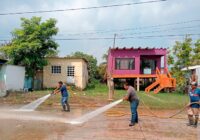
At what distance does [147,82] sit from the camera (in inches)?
1596

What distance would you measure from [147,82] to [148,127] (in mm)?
27958

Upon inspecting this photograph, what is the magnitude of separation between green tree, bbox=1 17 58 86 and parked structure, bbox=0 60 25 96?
2751mm

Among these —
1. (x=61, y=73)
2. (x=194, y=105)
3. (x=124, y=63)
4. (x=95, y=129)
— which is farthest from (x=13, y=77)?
(x=194, y=105)

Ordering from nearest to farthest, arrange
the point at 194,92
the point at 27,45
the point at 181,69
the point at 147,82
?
the point at 194,92, the point at 27,45, the point at 181,69, the point at 147,82

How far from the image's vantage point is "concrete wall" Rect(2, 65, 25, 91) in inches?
1045

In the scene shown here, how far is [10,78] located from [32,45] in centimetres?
522

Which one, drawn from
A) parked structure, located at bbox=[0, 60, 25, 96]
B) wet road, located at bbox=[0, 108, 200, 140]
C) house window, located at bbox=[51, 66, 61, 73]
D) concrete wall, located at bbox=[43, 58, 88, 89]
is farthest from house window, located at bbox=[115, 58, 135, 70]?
wet road, located at bbox=[0, 108, 200, 140]

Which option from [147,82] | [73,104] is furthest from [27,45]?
[147,82]

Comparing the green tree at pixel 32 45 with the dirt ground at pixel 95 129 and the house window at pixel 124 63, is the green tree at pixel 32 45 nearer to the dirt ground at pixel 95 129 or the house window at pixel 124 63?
the house window at pixel 124 63

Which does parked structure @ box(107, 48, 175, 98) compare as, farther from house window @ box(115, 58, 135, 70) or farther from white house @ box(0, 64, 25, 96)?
white house @ box(0, 64, 25, 96)

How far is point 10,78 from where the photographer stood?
89.0ft

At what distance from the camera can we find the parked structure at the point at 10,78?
26.1 m

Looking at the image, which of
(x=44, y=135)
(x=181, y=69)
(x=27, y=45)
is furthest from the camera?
(x=181, y=69)

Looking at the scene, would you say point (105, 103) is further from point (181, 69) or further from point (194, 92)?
point (181, 69)
